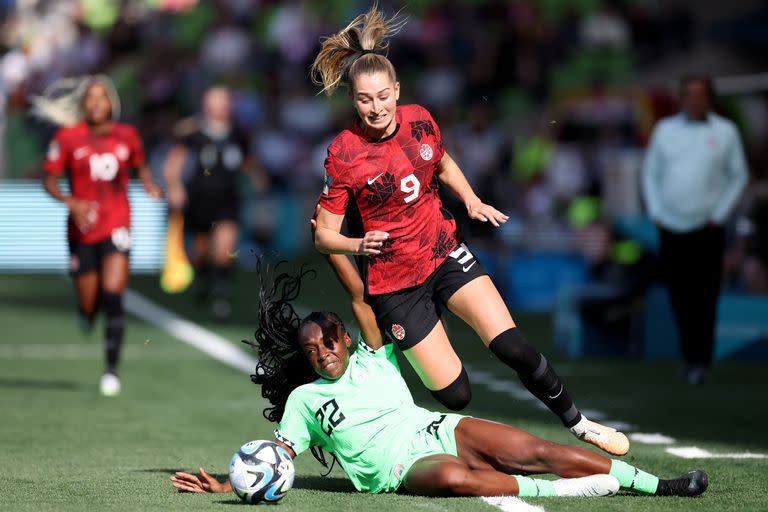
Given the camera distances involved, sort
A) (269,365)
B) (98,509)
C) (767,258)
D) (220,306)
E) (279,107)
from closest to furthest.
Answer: (98,509) < (269,365) < (767,258) < (220,306) < (279,107)

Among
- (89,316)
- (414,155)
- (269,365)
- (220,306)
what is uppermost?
(414,155)

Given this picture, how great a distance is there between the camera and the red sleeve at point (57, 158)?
1220 centimetres

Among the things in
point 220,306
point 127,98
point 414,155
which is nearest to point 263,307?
point 414,155

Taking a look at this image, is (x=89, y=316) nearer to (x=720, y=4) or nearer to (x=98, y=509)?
(x=98, y=509)

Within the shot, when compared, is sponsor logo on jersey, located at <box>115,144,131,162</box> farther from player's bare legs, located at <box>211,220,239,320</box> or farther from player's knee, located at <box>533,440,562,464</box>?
player's knee, located at <box>533,440,562,464</box>

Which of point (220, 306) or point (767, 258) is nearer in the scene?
point (767, 258)

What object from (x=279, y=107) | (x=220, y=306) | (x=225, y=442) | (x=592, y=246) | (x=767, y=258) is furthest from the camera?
(x=279, y=107)

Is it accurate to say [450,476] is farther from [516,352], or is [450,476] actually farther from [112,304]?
[112,304]

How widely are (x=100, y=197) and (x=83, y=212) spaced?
0.28 meters

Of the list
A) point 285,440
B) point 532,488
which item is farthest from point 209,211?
point 532,488

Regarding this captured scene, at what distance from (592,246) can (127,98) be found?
985cm

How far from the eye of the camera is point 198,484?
288 inches

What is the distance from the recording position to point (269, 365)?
303 inches

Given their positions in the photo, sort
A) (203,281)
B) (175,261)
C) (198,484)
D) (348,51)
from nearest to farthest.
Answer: (198,484) < (348,51) < (203,281) < (175,261)
